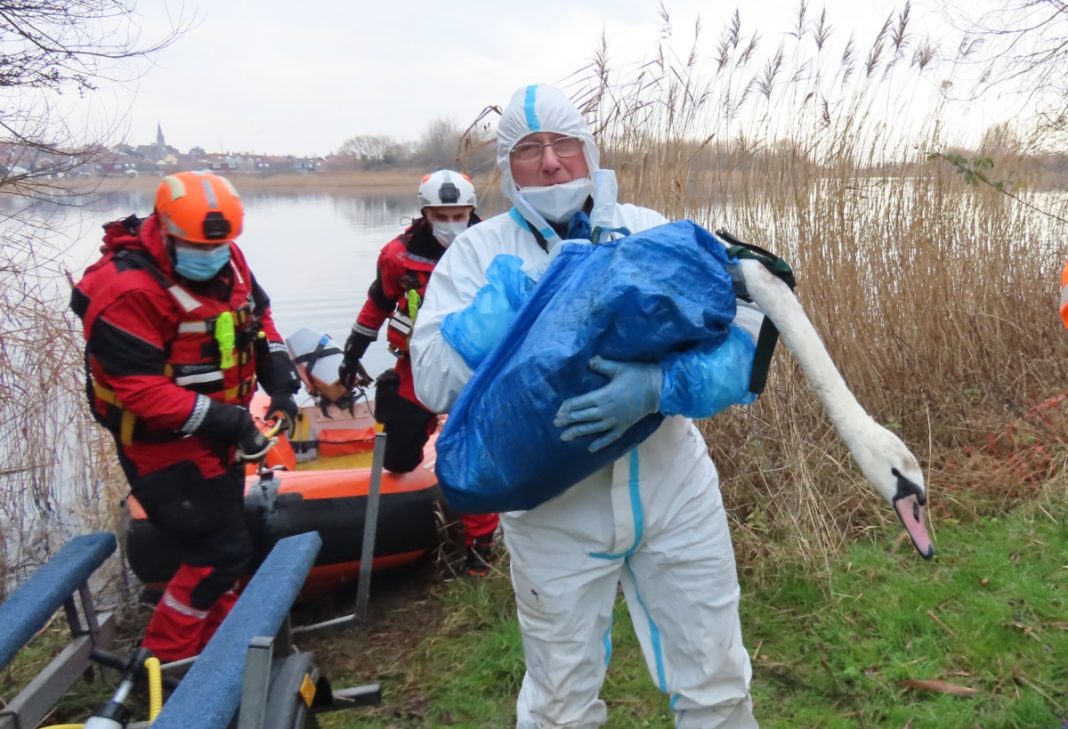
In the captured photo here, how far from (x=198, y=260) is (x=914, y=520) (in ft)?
8.35

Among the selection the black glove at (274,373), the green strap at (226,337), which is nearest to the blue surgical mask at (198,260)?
the green strap at (226,337)

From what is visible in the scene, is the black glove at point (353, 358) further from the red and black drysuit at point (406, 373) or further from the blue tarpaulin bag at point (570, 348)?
the blue tarpaulin bag at point (570, 348)

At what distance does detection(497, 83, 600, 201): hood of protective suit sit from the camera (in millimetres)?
2258

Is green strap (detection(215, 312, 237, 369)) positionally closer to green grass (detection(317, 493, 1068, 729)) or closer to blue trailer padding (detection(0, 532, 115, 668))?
blue trailer padding (detection(0, 532, 115, 668))

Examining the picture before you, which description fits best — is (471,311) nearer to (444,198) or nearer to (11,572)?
(444,198)

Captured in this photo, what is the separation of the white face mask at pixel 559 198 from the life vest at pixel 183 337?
1.54 m

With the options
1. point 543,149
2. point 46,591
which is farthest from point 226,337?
point 543,149

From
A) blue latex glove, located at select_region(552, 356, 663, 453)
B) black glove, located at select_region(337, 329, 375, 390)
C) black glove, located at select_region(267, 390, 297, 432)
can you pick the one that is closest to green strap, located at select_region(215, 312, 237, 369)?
black glove, located at select_region(267, 390, 297, 432)

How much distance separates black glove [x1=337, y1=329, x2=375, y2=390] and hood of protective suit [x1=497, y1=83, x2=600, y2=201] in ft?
8.06

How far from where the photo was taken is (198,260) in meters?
3.10

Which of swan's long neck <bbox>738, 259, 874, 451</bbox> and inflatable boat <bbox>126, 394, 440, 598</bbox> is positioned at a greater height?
swan's long neck <bbox>738, 259, 874, 451</bbox>

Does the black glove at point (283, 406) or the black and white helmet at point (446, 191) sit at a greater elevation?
the black and white helmet at point (446, 191)

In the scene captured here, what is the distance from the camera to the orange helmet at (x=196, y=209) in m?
3.03

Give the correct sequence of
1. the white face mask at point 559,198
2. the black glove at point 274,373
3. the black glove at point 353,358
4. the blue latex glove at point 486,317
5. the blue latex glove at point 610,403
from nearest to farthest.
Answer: the blue latex glove at point 610,403 → the blue latex glove at point 486,317 → the white face mask at point 559,198 → the black glove at point 274,373 → the black glove at point 353,358
